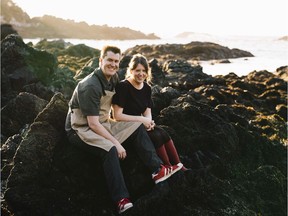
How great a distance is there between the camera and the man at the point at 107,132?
5.31m

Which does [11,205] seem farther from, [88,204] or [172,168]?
[172,168]

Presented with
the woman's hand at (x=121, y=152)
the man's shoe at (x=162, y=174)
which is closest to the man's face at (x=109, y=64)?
the woman's hand at (x=121, y=152)

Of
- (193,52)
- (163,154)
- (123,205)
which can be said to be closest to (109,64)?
(163,154)

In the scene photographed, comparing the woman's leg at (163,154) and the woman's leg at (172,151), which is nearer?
the woman's leg at (163,154)

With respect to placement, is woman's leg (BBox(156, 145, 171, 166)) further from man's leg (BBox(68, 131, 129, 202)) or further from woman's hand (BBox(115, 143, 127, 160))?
man's leg (BBox(68, 131, 129, 202))

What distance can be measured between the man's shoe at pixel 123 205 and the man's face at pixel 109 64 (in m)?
2.22

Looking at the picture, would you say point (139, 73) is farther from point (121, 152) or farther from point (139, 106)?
point (121, 152)

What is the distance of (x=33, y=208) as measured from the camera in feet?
17.2

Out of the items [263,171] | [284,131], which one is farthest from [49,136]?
[284,131]

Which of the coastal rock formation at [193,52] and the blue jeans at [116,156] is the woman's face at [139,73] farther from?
the coastal rock formation at [193,52]

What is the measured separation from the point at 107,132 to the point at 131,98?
1.13 meters

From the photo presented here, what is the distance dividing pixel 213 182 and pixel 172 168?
3.24ft

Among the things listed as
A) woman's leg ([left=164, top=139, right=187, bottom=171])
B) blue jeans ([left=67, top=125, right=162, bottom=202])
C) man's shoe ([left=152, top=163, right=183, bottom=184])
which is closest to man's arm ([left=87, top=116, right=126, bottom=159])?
blue jeans ([left=67, top=125, right=162, bottom=202])

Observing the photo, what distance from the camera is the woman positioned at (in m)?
6.14
